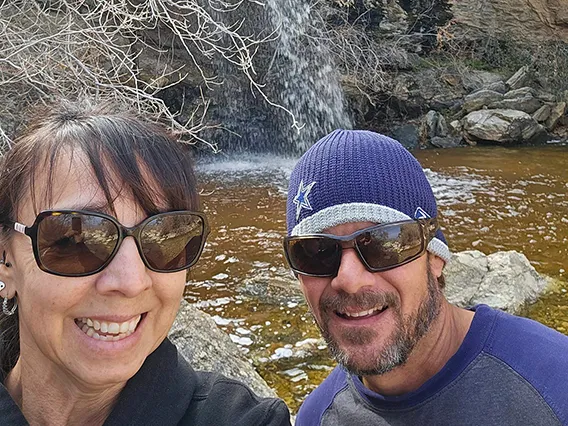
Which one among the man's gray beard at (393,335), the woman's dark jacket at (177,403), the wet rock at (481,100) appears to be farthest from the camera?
the wet rock at (481,100)

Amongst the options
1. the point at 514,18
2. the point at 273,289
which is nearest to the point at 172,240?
the point at 273,289

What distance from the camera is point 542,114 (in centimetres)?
1291

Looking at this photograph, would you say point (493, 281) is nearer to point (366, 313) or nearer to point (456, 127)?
point (366, 313)

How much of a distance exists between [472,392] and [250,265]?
4.36 m

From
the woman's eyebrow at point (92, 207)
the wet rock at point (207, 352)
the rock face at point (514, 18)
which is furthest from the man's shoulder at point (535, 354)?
the rock face at point (514, 18)

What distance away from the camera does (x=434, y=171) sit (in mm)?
9641

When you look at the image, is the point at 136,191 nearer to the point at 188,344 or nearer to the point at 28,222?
the point at 28,222

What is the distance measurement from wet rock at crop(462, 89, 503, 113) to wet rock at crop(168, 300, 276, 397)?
11573 millimetres

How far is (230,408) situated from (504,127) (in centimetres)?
1184

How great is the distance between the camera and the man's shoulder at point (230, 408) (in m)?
1.35

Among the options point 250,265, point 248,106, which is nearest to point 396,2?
point 248,106

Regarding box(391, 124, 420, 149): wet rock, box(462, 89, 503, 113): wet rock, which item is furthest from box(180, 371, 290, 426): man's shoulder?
box(462, 89, 503, 113): wet rock

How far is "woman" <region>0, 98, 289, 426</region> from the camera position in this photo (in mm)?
1230

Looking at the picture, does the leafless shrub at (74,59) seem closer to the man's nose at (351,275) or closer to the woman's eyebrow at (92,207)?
the man's nose at (351,275)
